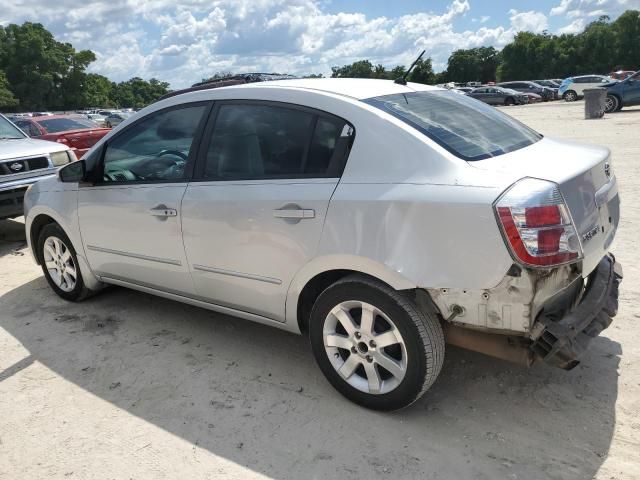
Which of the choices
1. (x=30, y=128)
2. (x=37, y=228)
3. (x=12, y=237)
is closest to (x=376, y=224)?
(x=37, y=228)

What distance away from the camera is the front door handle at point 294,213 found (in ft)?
9.96

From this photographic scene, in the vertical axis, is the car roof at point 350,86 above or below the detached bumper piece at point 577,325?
above

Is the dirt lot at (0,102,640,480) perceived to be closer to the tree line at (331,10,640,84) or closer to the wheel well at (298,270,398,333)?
the wheel well at (298,270,398,333)

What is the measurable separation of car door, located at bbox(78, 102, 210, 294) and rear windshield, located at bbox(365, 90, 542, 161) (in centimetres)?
136

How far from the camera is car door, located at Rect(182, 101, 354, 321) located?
10.1 ft

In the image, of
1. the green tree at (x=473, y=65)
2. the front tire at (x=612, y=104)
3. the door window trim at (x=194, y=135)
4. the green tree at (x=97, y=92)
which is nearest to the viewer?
the door window trim at (x=194, y=135)

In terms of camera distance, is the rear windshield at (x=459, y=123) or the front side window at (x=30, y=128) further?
the front side window at (x=30, y=128)

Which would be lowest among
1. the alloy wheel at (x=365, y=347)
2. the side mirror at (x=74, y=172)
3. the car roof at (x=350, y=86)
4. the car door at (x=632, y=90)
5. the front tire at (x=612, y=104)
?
the front tire at (x=612, y=104)

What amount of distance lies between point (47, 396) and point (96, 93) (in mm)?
114331

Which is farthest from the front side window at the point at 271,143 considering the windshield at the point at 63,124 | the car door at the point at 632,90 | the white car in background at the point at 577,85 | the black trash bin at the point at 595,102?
the white car in background at the point at 577,85

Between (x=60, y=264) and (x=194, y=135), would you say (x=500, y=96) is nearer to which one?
(x=60, y=264)

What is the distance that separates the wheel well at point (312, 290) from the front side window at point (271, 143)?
0.55m

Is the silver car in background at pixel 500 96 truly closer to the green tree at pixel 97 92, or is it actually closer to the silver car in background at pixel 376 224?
the silver car in background at pixel 376 224

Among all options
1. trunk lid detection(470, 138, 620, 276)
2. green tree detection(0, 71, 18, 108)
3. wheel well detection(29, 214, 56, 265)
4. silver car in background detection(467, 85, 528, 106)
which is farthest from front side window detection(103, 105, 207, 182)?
green tree detection(0, 71, 18, 108)
